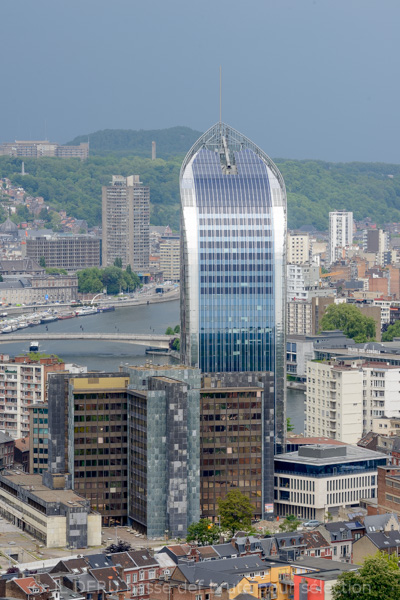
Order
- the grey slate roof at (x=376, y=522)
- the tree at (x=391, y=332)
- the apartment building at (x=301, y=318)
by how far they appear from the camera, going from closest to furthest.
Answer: the grey slate roof at (x=376, y=522)
the tree at (x=391, y=332)
the apartment building at (x=301, y=318)

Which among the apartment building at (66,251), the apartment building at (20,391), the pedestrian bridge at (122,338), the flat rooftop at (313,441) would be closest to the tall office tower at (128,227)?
the apartment building at (66,251)

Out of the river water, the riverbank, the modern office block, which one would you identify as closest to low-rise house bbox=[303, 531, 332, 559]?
the modern office block

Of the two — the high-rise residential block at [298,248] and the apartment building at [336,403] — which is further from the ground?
the high-rise residential block at [298,248]

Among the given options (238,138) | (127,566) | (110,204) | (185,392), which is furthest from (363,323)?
(110,204)

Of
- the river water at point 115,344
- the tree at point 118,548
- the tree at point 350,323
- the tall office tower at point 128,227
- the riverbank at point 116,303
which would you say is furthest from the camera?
the tall office tower at point 128,227

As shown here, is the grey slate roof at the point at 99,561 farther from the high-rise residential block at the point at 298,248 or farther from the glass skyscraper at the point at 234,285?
the high-rise residential block at the point at 298,248

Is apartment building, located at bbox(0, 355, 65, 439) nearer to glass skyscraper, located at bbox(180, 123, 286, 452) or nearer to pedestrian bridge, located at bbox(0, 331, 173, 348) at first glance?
glass skyscraper, located at bbox(180, 123, 286, 452)

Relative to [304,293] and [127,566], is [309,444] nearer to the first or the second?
[127,566]
